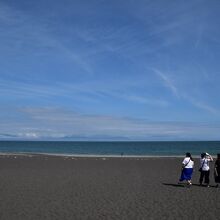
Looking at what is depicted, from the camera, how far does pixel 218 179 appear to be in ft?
58.7

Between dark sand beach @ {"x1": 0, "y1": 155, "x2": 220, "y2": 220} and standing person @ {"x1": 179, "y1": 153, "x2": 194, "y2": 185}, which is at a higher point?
standing person @ {"x1": 179, "y1": 153, "x2": 194, "y2": 185}

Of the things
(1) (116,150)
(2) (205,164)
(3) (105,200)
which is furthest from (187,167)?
(1) (116,150)

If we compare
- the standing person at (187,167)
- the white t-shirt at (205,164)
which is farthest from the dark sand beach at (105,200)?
the white t-shirt at (205,164)

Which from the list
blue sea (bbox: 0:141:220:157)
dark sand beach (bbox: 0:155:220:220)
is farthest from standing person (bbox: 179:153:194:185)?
blue sea (bbox: 0:141:220:157)

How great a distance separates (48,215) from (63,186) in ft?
22.5

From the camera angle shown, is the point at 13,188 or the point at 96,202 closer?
Answer: the point at 96,202

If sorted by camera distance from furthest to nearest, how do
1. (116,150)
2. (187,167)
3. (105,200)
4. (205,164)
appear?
(116,150), (205,164), (187,167), (105,200)

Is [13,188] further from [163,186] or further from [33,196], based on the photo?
[163,186]

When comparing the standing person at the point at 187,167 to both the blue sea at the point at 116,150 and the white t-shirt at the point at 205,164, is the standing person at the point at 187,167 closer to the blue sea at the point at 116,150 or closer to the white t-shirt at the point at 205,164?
the white t-shirt at the point at 205,164

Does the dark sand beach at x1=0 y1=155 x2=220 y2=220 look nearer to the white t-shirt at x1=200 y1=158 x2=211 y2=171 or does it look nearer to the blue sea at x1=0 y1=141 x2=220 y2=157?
the white t-shirt at x1=200 y1=158 x2=211 y2=171

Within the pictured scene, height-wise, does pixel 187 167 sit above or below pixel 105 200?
above

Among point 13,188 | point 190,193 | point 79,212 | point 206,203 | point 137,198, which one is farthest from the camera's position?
point 13,188

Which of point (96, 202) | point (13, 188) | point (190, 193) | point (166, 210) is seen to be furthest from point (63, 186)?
point (166, 210)

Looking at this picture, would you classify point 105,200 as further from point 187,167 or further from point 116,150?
point 116,150
